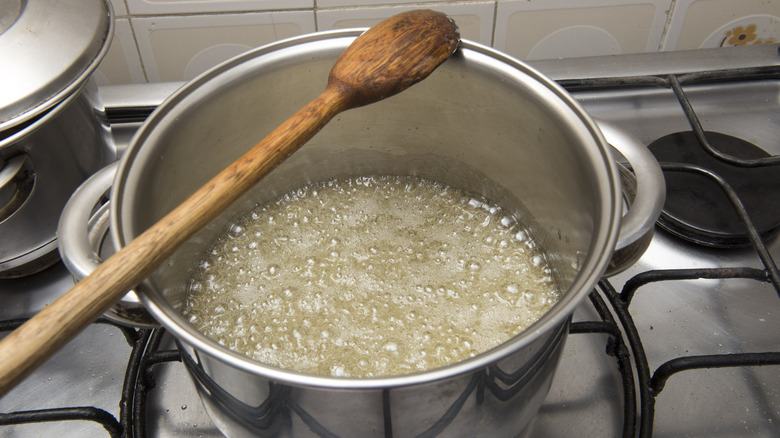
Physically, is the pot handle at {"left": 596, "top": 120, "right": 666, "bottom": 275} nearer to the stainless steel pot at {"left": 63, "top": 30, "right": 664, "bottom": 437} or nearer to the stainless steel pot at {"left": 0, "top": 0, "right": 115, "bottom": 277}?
the stainless steel pot at {"left": 63, "top": 30, "right": 664, "bottom": 437}

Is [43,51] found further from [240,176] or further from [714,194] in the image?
[714,194]

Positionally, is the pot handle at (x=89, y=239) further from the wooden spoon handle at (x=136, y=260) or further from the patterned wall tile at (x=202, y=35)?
the patterned wall tile at (x=202, y=35)

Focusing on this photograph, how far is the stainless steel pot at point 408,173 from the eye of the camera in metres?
0.40

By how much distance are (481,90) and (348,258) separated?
240 mm

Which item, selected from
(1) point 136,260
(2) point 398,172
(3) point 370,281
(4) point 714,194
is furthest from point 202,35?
(4) point 714,194

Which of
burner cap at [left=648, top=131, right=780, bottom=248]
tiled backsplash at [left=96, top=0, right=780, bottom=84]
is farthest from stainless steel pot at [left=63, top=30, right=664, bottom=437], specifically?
tiled backsplash at [left=96, top=0, right=780, bottom=84]

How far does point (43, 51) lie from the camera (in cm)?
55

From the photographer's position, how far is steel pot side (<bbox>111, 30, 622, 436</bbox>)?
1.32ft

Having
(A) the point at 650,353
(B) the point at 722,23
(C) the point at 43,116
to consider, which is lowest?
(A) the point at 650,353

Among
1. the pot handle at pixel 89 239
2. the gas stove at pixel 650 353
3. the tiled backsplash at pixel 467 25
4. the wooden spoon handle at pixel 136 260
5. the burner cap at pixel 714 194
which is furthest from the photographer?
the tiled backsplash at pixel 467 25

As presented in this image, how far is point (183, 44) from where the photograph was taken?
3.14ft

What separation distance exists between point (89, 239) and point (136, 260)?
0.35 ft

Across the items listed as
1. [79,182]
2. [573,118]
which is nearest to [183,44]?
[79,182]

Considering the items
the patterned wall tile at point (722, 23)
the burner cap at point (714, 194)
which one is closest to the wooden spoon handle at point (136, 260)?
the burner cap at point (714, 194)
